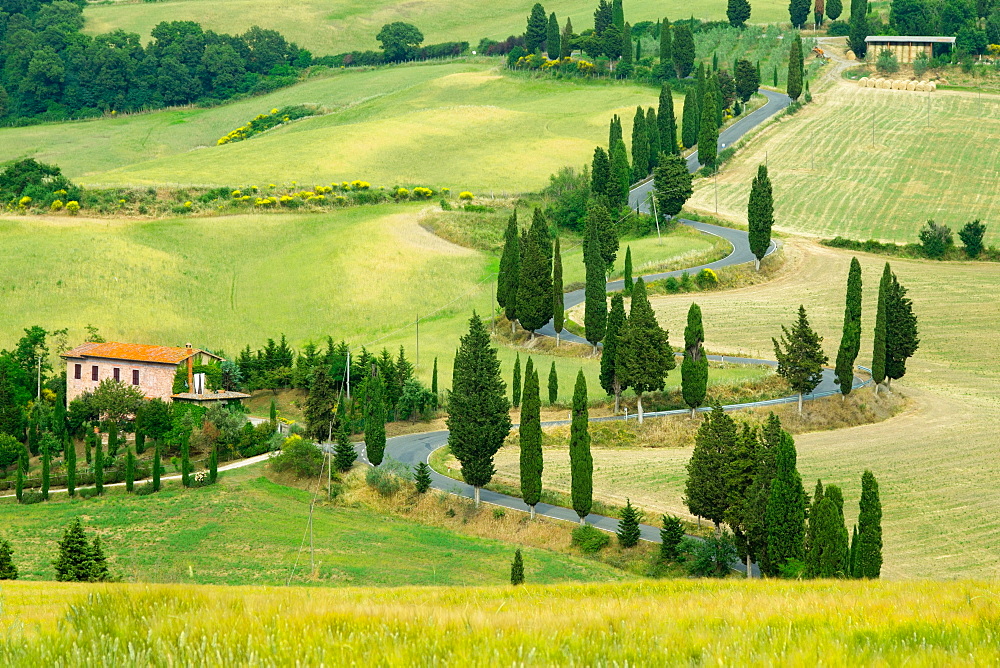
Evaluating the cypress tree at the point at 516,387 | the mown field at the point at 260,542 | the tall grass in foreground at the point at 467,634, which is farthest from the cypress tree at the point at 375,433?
the tall grass in foreground at the point at 467,634

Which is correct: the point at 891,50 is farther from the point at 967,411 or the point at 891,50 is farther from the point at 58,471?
the point at 58,471

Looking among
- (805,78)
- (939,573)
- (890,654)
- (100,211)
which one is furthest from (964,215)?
(890,654)

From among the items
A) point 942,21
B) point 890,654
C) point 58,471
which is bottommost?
point 58,471

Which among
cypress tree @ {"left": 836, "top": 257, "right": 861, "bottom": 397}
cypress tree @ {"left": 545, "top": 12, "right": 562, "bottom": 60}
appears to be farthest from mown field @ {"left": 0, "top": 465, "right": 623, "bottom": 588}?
cypress tree @ {"left": 545, "top": 12, "right": 562, "bottom": 60}

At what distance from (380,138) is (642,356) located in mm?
87906

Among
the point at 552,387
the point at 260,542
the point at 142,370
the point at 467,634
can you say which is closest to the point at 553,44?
the point at 142,370

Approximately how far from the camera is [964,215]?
11706 cm

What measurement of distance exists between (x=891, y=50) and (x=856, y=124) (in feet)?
101

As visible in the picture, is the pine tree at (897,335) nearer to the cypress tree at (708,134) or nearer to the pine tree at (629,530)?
the pine tree at (629,530)

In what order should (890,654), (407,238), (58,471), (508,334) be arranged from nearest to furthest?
(890,654) < (58,471) < (508,334) < (407,238)

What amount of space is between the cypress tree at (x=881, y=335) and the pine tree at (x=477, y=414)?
24.9 m

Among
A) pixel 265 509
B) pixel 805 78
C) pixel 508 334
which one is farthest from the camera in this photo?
pixel 805 78

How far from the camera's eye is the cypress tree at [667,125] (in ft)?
440

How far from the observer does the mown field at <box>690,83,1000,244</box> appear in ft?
388
